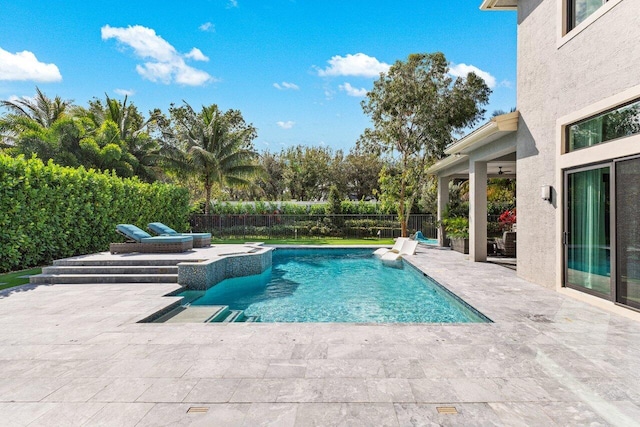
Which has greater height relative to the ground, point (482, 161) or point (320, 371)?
point (482, 161)

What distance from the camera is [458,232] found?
16594 millimetres

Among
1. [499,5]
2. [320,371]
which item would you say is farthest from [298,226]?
[320,371]

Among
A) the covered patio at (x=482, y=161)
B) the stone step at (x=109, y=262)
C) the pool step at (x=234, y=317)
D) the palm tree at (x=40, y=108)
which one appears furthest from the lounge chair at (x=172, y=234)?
the palm tree at (x=40, y=108)

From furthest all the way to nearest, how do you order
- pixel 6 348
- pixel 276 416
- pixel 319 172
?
pixel 319 172
pixel 6 348
pixel 276 416

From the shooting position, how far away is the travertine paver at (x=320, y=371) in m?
3.17

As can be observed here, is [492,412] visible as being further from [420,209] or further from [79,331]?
[420,209]

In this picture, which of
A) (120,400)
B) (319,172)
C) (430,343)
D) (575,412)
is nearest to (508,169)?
(430,343)

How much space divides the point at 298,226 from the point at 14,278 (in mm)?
16334

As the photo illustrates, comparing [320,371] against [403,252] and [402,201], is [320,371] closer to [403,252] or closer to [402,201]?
[403,252]

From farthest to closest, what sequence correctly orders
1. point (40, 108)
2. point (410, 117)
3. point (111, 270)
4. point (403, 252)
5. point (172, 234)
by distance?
point (40, 108) < point (410, 117) < point (403, 252) < point (172, 234) < point (111, 270)

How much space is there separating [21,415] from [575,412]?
4832 mm

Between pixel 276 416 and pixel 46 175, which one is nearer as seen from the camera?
pixel 276 416

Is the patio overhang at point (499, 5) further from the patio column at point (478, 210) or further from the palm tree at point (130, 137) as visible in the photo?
the palm tree at point (130, 137)

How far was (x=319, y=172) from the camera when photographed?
45.3 metres
